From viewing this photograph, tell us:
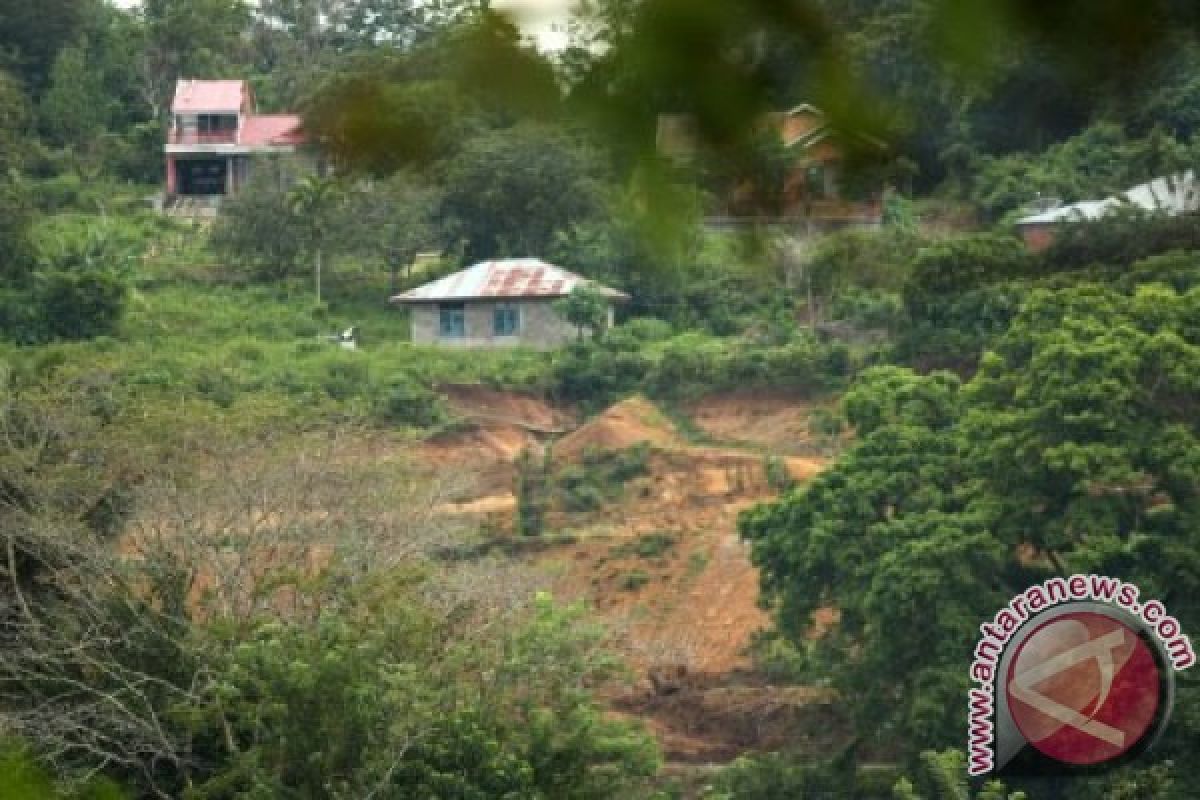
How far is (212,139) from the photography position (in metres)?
23.0

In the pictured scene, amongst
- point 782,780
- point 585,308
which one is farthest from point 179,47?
point 782,780

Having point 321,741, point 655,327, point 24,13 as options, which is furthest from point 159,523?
point 24,13

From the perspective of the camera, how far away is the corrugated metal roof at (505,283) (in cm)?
2002

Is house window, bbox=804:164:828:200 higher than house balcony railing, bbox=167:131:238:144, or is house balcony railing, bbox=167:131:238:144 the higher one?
house balcony railing, bbox=167:131:238:144

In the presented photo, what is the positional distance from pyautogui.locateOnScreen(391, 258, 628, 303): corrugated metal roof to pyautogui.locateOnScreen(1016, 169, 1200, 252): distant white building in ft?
13.4

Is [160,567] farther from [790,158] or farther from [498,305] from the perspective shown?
[498,305]

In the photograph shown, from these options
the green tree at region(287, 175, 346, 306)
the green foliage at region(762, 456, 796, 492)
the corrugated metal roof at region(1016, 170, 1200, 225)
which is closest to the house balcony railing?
the green tree at region(287, 175, 346, 306)

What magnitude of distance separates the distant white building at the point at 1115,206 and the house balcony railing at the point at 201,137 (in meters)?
8.57

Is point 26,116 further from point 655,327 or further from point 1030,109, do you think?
point 1030,109

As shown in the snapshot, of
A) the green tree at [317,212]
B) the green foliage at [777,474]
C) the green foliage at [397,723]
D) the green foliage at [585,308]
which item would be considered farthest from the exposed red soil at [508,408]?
the green foliage at [397,723]

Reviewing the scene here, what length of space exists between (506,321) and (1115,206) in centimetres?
622

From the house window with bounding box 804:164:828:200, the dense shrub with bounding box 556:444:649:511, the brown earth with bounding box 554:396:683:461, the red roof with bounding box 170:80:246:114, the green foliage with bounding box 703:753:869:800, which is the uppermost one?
the red roof with bounding box 170:80:246:114

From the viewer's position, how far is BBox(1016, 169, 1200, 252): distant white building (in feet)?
56.0

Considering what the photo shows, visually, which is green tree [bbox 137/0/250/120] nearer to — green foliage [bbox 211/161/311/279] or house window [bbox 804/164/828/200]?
green foliage [bbox 211/161/311/279]
